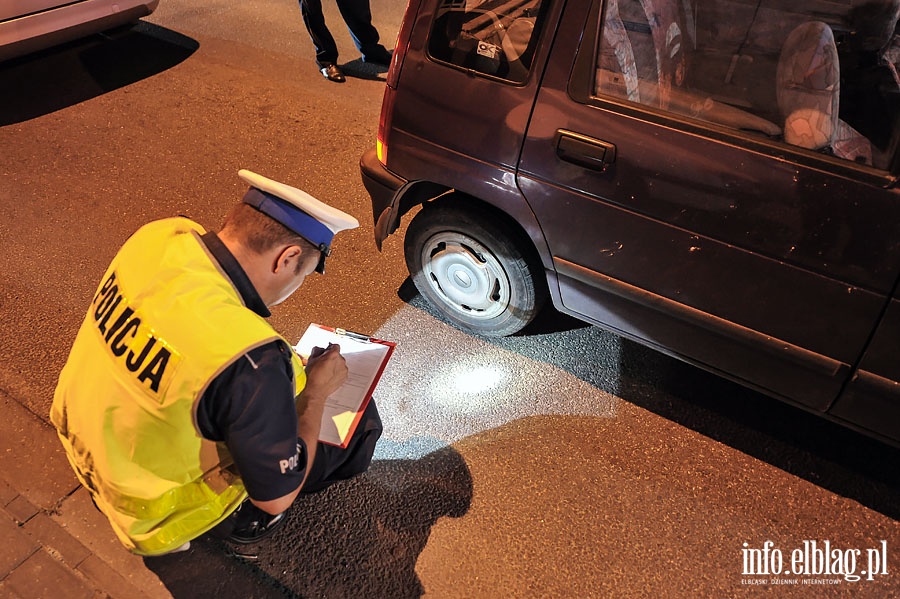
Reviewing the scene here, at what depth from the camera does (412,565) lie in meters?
2.17

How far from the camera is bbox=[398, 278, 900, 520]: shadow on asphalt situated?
7.97 feet

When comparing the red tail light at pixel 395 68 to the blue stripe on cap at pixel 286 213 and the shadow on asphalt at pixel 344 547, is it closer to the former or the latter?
the blue stripe on cap at pixel 286 213

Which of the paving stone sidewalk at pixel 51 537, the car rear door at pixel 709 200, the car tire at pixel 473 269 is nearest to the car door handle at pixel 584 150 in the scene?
the car rear door at pixel 709 200

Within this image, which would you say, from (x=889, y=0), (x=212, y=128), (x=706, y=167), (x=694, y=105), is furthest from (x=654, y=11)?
(x=212, y=128)

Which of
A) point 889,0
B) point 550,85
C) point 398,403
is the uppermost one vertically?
point 889,0

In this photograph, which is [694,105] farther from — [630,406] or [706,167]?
[630,406]

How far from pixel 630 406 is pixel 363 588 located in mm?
1286

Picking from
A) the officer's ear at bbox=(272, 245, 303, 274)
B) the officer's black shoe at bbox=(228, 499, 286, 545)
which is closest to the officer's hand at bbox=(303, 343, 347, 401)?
the officer's ear at bbox=(272, 245, 303, 274)

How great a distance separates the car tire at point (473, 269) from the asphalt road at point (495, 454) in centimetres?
15

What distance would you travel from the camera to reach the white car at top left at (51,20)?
15.0 feet

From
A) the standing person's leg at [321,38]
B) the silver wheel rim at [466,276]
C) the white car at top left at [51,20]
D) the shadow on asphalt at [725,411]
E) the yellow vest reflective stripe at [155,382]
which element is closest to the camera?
the yellow vest reflective stripe at [155,382]

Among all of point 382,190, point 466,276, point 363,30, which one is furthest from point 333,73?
point 466,276

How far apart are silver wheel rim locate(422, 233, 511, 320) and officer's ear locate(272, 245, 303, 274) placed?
1166mm

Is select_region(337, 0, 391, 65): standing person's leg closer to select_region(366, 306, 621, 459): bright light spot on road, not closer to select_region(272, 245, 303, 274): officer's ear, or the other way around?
select_region(366, 306, 621, 459): bright light spot on road
